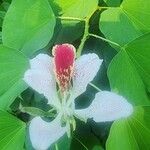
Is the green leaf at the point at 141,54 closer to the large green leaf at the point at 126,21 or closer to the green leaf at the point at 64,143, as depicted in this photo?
the large green leaf at the point at 126,21

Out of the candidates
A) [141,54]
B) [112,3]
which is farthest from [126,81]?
[112,3]

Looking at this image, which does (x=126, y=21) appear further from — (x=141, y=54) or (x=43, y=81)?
(x=43, y=81)

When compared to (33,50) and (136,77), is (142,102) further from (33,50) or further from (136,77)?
(33,50)

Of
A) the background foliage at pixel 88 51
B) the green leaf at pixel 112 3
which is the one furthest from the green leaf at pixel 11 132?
the green leaf at pixel 112 3

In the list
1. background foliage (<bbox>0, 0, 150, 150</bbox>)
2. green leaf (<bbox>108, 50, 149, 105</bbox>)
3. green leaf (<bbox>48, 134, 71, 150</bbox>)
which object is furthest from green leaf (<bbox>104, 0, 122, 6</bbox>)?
green leaf (<bbox>48, 134, 71, 150</bbox>)

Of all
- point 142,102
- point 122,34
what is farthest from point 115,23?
point 142,102
